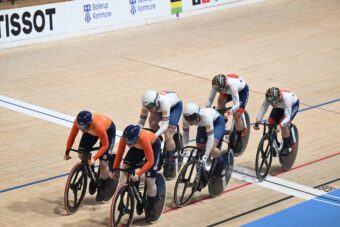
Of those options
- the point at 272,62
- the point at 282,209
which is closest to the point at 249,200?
the point at 282,209

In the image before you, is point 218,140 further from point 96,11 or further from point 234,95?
point 96,11

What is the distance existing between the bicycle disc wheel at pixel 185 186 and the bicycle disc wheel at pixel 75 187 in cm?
134

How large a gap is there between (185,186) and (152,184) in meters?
1.04

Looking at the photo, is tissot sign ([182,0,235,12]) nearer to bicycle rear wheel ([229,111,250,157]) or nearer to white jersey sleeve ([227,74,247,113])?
bicycle rear wheel ([229,111,250,157])

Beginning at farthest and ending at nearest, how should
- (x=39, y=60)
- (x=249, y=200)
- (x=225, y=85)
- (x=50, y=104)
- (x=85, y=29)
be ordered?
(x=85, y=29) < (x=39, y=60) < (x=50, y=104) < (x=225, y=85) < (x=249, y=200)

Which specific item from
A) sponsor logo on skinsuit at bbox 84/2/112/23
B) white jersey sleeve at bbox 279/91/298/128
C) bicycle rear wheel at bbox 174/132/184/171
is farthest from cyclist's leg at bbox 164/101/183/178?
Answer: sponsor logo on skinsuit at bbox 84/2/112/23

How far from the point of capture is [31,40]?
2189 centimetres

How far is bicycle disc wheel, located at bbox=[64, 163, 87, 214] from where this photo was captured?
38.5 feet

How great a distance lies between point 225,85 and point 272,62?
750 cm

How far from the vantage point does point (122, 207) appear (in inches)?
444

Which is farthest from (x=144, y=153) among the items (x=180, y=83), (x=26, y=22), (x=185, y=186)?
(x=26, y=22)

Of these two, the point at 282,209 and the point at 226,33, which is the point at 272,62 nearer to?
the point at 226,33

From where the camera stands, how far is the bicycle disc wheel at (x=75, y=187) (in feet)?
38.5

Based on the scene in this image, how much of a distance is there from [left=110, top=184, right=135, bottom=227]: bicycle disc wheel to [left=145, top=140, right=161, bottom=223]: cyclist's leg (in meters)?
0.31
